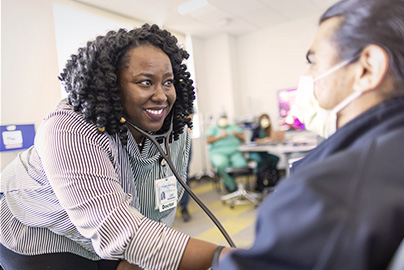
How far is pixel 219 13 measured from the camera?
4.67m

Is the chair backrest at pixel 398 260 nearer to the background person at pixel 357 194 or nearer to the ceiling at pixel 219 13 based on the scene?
the background person at pixel 357 194

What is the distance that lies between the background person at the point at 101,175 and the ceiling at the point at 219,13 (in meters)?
3.37

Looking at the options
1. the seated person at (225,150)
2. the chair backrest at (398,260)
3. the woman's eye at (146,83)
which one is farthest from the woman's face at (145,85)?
the seated person at (225,150)

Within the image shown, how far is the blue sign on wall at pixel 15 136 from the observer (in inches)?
116

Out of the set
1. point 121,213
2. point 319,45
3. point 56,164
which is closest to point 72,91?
point 56,164

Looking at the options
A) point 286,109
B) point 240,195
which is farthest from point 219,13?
point 240,195

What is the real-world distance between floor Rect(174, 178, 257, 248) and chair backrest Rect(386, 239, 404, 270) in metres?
2.02

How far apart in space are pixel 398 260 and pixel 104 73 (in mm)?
853

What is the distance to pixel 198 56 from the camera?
5840mm

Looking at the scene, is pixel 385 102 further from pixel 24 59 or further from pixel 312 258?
pixel 24 59

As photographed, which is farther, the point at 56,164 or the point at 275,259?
the point at 56,164

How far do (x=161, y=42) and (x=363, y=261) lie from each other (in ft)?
2.73

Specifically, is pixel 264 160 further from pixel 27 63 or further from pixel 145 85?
pixel 145 85

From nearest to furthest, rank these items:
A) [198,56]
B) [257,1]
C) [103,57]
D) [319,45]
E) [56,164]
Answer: [319,45]
[56,164]
[103,57]
[257,1]
[198,56]
